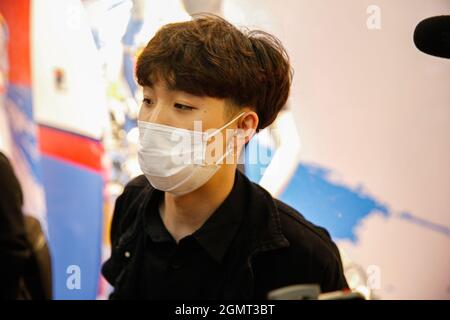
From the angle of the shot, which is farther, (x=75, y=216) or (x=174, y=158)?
(x=75, y=216)

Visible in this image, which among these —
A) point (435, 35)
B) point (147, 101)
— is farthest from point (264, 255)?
point (435, 35)

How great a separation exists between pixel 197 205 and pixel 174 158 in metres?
0.14

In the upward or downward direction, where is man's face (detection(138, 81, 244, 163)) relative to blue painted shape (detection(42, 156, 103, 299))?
upward

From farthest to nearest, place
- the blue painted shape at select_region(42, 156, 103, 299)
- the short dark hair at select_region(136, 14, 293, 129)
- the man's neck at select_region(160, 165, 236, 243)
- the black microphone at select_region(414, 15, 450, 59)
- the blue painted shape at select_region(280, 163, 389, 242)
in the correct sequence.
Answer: the blue painted shape at select_region(42, 156, 103, 299), the blue painted shape at select_region(280, 163, 389, 242), the man's neck at select_region(160, 165, 236, 243), the short dark hair at select_region(136, 14, 293, 129), the black microphone at select_region(414, 15, 450, 59)

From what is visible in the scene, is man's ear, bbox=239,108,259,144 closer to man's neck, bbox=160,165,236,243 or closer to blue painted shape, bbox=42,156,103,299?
man's neck, bbox=160,165,236,243

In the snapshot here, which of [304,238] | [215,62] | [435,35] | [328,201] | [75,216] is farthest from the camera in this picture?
[75,216]

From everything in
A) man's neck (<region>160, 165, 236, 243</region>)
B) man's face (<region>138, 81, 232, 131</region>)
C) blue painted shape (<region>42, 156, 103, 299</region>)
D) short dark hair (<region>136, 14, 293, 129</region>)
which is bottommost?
blue painted shape (<region>42, 156, 103, 299</region>)

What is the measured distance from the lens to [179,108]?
1.42 meters

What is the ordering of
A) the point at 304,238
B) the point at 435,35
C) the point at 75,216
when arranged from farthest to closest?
the point at 75,216 → the point at 304,238 → the point at 435,35

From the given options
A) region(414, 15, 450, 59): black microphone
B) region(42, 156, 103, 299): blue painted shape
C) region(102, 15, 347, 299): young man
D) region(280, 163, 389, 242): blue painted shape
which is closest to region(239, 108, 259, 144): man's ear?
region(102, 15, 347, 299): young man

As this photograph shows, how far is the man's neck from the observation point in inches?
59.2

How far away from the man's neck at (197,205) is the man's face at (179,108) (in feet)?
0.52

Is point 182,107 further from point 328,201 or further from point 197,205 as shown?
point 328,201

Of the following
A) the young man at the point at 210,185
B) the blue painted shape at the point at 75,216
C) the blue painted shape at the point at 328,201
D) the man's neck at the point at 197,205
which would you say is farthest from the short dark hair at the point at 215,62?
the blue painted shape at the point at 75,216
